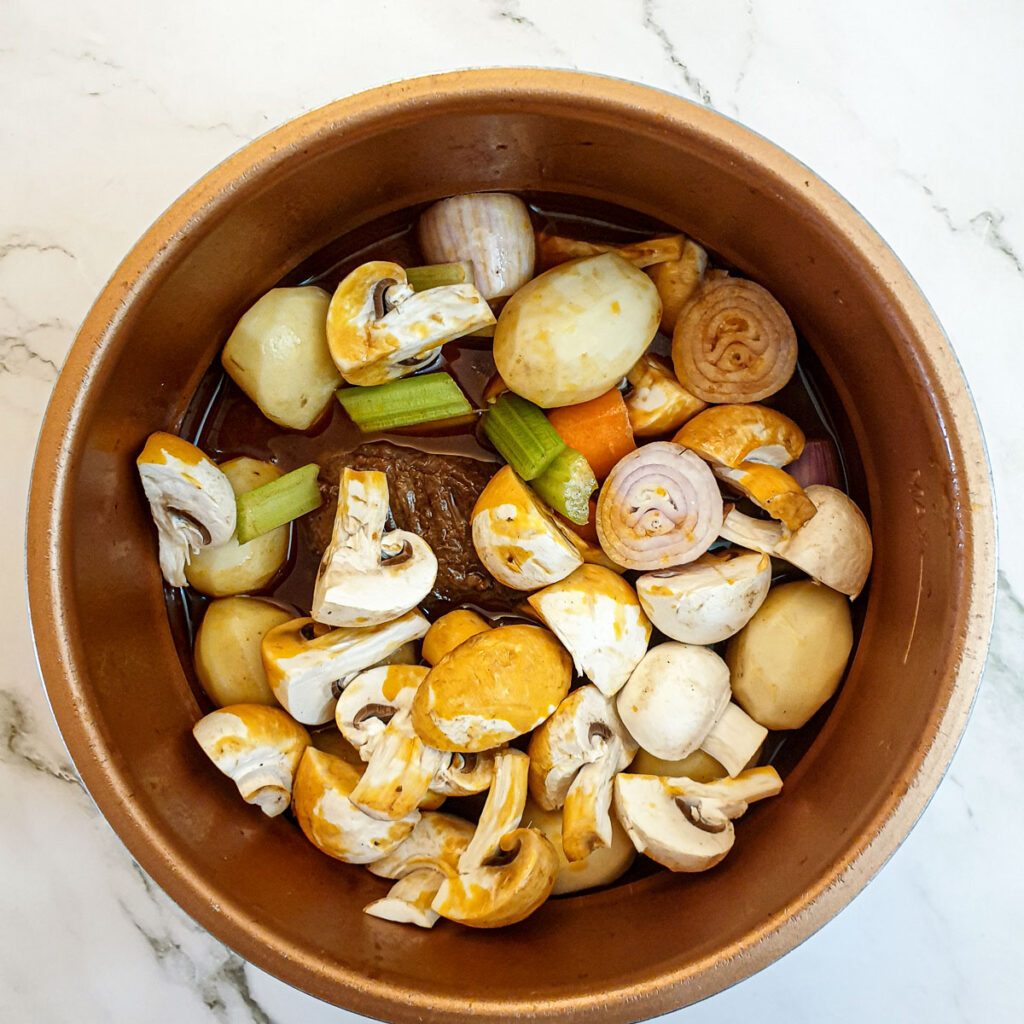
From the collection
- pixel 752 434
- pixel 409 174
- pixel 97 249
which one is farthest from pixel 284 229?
pixel 752 434

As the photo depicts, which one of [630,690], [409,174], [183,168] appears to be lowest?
[630,690]

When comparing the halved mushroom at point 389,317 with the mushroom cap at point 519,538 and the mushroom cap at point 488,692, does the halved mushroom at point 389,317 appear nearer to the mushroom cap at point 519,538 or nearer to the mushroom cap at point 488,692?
the mushroom cap at point 519,538

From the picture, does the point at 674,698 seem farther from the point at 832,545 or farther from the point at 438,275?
the point at 438,275

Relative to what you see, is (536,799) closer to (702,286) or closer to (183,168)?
(702,286)

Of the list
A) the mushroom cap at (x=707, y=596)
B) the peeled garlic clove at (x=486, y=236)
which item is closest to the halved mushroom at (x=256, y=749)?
the mushroom cap at (x=707, y=596)

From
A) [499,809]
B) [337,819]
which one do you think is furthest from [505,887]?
[337,819]

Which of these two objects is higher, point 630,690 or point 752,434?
point 752,434
